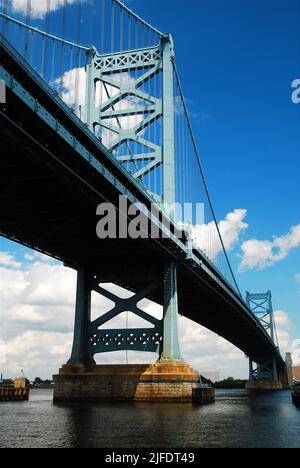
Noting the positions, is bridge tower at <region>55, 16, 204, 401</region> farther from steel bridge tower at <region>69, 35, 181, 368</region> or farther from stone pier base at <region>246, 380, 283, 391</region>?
stone pier base at <region>246, 380, 283, 391</region>

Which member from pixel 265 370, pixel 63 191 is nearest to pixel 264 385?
pixel 265 370

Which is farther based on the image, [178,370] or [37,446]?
[178,370]

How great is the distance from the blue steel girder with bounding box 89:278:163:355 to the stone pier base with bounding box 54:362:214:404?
153cm

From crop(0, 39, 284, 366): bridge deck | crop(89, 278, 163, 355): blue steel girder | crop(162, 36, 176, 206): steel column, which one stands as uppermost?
crop(162, 36, 176, 206): steel column

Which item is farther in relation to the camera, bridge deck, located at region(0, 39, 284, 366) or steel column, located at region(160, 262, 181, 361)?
steel column, located at region(160, 262, 181, 361)

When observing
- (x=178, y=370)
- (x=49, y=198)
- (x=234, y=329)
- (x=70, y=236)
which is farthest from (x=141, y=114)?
(x=234, y=329)

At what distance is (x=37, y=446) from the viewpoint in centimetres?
1767

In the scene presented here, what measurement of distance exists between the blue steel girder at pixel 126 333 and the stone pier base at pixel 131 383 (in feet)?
5.01

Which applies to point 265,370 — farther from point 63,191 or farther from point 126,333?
point 63,191

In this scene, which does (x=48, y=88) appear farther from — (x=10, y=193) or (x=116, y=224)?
(x=116, y=224)

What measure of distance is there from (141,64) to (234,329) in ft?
164

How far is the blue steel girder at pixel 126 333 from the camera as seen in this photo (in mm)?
41219

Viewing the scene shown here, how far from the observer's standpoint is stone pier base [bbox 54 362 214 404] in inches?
1495

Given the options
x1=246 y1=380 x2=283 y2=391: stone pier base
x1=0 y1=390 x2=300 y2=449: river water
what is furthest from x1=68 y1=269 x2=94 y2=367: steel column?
x1=246 y1=380 x2=283 y2=391: stone pier base
